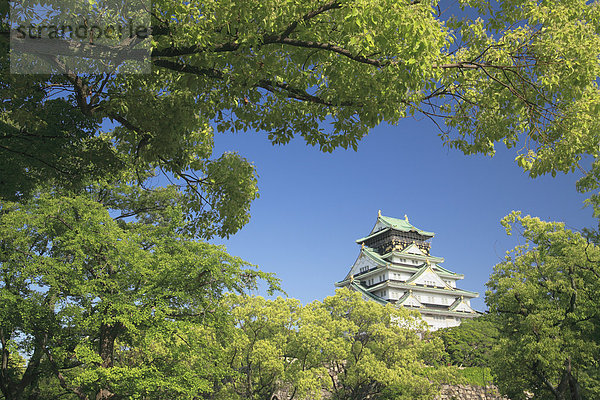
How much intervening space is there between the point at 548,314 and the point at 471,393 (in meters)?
14.1

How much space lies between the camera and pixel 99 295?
11.7 m

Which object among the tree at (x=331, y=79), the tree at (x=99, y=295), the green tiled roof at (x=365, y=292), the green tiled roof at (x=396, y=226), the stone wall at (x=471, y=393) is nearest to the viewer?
the tree at (x=331, y=79)

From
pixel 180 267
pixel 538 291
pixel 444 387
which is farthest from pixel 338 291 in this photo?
pixel 180 267

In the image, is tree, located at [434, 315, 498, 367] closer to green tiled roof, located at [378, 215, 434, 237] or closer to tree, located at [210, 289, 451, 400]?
tree, located at [210, 289, 451, 400]

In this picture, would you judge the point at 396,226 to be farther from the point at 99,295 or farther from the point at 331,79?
the point at 331,79

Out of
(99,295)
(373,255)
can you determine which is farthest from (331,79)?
(373,255)

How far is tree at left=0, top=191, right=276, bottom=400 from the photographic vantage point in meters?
11.2

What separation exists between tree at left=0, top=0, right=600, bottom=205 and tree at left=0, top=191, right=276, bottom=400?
5578 mm

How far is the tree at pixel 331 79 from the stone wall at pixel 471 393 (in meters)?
23.0

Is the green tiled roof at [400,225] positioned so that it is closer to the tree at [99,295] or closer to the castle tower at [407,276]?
the castle tower at [407,276]

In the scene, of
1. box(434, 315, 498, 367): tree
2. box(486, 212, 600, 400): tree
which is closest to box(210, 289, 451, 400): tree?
box(434, 315, 498, 367): tree

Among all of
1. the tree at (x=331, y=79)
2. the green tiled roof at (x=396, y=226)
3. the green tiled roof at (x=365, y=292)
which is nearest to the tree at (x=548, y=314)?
the tree at (x=331, y=79)

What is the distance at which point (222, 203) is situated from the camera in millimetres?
7055

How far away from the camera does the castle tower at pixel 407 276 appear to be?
4212cm
